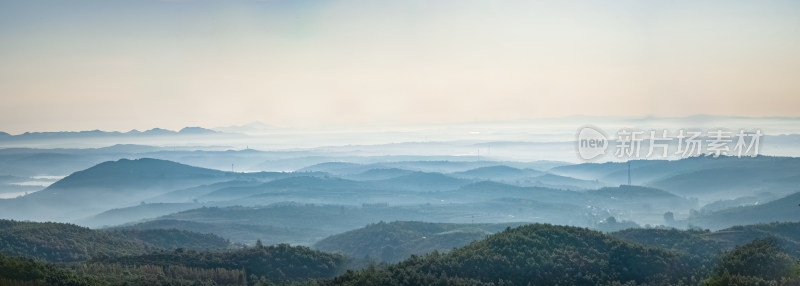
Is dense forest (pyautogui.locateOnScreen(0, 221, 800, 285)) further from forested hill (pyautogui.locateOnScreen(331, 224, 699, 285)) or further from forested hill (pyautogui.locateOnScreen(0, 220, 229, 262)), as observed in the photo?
forested hill (pyautogui.locateOnScreen(0, 220, 229, 262))

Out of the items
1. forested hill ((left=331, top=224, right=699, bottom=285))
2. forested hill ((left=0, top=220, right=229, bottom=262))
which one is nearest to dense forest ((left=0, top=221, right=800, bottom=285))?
forested hill ((left=331, top=224, right=699, bottom=285))

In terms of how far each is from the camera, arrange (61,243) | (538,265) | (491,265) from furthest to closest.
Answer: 1. (61,243)
2. (491,265)
3. (538,265)

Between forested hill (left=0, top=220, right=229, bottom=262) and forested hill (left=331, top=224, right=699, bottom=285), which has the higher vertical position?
forested hill (left=331, top=224, right=699, bottom=285)

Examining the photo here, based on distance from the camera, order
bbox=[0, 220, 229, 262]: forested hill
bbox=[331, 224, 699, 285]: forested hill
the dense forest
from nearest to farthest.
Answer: the dense forest
bbox=[331, 224, 699, 285]: forested hill
bbox=[0, 220, 229, 262]: forested hill

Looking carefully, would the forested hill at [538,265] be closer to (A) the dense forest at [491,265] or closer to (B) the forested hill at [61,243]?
(A) the dense forest at [491,265]

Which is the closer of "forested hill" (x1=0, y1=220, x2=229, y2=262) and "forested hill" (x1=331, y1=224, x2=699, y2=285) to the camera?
"forested hill" (x1=331, y1=224, x2=699, y2=285)

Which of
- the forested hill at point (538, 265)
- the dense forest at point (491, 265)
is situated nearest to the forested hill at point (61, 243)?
the dense forest at point (491, 265)

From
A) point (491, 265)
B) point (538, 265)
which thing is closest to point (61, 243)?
point (491, 265)

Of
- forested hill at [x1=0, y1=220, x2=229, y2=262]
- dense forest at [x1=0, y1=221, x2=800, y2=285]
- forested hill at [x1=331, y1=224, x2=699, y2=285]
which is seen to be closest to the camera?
dense forest at [x1=0, y1=221, x2=800, y2=285]

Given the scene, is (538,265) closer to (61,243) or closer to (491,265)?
(491,265)

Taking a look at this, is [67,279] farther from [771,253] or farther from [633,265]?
[771,253]

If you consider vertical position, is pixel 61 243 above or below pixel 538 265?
below
